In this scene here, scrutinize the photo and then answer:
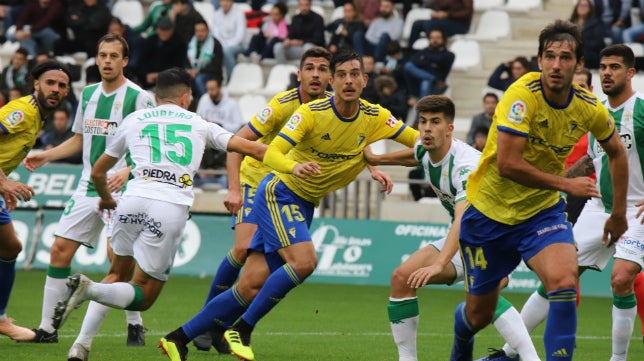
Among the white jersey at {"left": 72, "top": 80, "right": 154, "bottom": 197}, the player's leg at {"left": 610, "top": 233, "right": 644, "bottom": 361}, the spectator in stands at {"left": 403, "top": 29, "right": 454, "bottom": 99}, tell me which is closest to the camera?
the player's leg at {"left": 610, "top": 233, "right": 644, "bottom": 361}

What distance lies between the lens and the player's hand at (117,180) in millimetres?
9711

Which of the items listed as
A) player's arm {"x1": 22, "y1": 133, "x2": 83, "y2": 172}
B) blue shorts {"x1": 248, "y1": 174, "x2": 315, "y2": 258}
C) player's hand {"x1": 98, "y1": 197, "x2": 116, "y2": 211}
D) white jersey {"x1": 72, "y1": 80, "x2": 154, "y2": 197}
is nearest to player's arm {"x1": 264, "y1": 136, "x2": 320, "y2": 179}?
blue shorts {"x1": 248, "y1": 174, "x2": 315, "y2": 258}

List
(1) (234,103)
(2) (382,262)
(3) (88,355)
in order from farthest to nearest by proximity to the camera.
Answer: (1) (234,103), (2) (382,262), (3) (88,355)

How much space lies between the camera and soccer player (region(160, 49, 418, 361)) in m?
8.73

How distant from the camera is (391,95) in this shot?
1961 centimetres

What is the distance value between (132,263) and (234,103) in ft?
36.3

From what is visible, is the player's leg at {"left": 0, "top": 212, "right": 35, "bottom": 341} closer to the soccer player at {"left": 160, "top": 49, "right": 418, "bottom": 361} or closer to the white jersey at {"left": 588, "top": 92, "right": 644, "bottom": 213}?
the soccer player at {"left": 160, "top": 49, "right": 418, "bottom": 361}

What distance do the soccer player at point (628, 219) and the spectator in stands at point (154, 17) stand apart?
14.1 m

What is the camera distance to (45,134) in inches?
793

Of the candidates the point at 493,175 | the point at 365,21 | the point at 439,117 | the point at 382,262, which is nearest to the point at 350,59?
the point at 439,117

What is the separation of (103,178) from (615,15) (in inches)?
544

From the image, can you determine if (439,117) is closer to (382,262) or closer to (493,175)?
(493,175)

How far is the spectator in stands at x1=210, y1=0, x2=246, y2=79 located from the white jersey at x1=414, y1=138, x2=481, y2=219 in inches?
554

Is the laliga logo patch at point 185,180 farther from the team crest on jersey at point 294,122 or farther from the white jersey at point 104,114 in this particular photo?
the white jersey at point 104,114
